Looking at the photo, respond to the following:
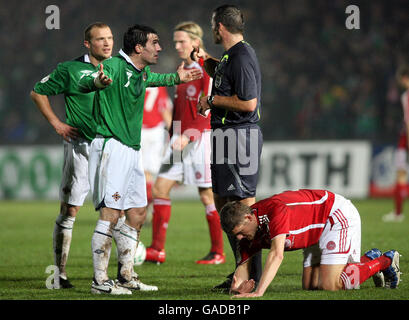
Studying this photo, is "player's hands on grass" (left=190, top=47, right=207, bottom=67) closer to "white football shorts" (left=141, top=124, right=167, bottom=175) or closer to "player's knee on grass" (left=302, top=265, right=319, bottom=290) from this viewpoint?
"player's knee on grass" (left=302, top=265, right=319, bottom=290)

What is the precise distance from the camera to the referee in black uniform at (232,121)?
18.9 feet

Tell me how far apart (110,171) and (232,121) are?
1.04m

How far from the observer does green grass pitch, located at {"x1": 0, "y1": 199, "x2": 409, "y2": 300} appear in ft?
18.4

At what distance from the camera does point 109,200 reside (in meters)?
5.62

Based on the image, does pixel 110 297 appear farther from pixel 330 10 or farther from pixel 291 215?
pixel 330 10

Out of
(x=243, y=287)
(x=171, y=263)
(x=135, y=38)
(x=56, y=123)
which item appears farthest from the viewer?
(x=171, y=263)

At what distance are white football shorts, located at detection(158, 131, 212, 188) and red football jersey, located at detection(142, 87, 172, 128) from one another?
3.47 meters

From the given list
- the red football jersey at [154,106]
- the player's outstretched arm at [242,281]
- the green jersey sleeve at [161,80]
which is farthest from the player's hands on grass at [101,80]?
the red football jersey at [154,106]

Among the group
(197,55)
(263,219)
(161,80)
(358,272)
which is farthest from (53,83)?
(358,272)

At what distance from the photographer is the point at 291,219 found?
17.6 feet

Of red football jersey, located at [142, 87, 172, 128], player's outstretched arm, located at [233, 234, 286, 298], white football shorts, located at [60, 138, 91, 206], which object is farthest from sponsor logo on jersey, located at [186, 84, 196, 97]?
red football jersey, located at [142, 87, 172, 128]

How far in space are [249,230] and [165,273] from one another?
2.07m

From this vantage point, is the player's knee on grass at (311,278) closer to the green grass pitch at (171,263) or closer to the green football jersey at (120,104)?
the green grass pitch at (171,263)

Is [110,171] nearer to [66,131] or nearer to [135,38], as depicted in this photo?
[66,131]
